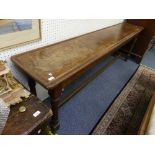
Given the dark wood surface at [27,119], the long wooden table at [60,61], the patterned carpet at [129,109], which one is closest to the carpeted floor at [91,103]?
the patterned carpet at [129,109]

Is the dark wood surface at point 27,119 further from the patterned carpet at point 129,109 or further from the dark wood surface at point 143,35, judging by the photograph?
the dark wood surface at point 143,35

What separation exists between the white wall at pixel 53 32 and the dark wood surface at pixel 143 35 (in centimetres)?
107

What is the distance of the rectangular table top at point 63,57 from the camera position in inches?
44.4

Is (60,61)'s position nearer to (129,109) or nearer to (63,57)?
(63,57)

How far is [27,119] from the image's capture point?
908 millimetres

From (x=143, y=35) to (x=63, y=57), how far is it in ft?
6.88

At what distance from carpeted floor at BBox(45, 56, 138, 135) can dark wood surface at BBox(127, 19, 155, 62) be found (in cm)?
58

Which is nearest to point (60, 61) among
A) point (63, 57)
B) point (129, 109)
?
point (63, 57)

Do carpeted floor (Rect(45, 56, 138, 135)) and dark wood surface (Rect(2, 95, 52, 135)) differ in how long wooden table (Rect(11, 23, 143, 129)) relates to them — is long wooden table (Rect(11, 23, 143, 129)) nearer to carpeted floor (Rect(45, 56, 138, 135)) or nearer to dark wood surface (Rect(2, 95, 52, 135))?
dark wood surface (Rect(2, 95, 52, 135))

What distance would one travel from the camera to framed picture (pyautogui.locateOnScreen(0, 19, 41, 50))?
1.10 meters

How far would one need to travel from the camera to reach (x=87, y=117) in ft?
5.80
